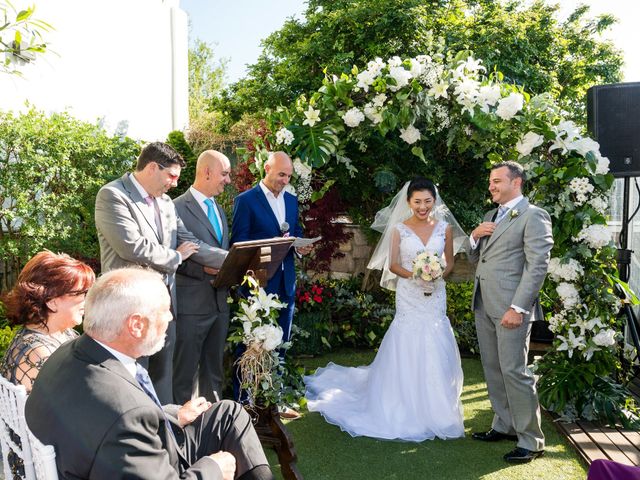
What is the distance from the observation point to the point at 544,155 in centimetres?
523

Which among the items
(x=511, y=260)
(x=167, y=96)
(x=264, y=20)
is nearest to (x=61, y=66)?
(x=167, y=96)

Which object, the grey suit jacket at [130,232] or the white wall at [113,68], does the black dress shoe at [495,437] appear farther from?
the white wall at [113,68]

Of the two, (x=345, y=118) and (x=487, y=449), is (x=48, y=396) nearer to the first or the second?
(x=487, y=449)

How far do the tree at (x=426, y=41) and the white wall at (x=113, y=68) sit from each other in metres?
4.27

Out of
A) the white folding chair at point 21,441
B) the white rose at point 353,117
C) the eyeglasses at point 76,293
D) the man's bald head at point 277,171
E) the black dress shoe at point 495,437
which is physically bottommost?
Answer: the black dress shoe at point 495,437

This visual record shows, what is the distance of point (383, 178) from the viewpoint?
6.32 metres

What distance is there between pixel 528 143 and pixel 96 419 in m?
4.27

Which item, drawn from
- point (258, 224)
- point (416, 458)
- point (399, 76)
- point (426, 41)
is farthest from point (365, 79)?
point (426, 41)

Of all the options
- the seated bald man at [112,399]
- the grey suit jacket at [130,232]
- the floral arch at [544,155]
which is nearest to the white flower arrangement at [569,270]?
the floral arch at [544,155]

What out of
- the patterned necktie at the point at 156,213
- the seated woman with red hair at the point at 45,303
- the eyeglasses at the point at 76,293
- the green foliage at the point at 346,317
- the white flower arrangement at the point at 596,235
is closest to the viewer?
the seated woman with red hair at the point at 45,303

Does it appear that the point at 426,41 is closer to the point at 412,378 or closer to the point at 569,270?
the point at 569,270

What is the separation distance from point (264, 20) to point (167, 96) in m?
8.94

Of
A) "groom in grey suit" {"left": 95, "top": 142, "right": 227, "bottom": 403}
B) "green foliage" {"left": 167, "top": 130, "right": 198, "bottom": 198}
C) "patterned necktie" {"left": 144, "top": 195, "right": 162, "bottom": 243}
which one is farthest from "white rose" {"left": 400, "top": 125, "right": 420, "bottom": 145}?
"green foliage" {"left": 167, "top": 130, "right": 198, "bottom": 198}

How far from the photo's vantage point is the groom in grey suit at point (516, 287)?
4.22 meters
